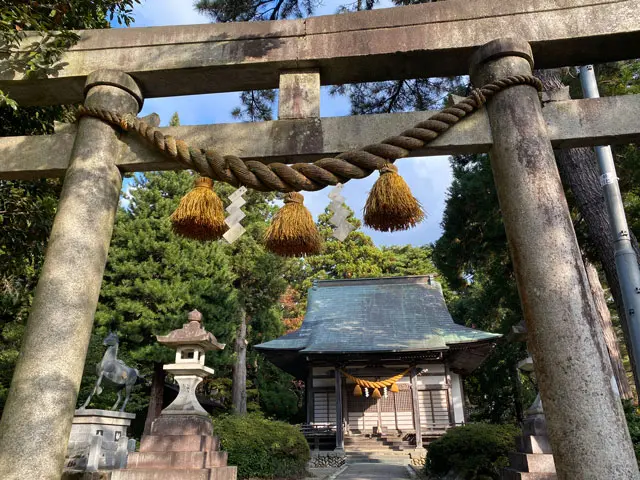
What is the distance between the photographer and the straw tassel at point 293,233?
2.85 m

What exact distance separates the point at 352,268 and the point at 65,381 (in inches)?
1076

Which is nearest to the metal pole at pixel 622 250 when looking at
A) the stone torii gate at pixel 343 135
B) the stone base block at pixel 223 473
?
the stone torii gate at pixel 343 135

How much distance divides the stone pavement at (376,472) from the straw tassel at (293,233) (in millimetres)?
8277

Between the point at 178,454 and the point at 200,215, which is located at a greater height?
the point at 200,215

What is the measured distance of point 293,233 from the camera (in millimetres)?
2840

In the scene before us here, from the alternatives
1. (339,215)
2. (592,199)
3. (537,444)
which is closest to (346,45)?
(339,215)

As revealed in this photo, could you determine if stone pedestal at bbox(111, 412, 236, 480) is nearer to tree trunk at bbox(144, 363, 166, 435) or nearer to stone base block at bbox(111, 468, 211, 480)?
stone base block at bbox(111, 468, 211, 480)

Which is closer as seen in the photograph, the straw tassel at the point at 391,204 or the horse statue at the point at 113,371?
the straw tassel at the point at 391,204

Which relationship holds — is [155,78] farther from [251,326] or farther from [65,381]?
[251,326]

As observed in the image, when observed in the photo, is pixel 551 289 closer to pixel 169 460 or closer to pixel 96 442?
pixel 169 460

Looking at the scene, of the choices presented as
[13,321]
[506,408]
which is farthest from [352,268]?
[13,321]

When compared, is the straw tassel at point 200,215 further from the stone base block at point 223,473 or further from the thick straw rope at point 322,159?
the stone base block at point 223,473

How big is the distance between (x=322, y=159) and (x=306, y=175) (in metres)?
0.17

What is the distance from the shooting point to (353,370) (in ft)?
53.6
